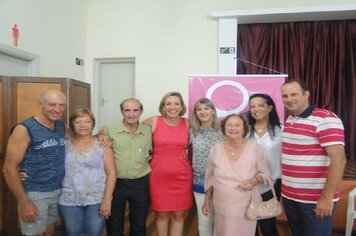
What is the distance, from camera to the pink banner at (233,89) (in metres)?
2.77

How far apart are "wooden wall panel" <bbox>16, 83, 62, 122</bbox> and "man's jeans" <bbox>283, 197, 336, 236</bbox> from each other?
2.19 metres

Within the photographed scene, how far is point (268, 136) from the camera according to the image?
1.91 meters

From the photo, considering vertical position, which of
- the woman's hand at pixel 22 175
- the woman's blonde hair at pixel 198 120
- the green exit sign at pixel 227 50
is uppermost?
the green exit sign at pixel 227 50

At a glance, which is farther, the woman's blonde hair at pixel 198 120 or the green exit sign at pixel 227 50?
the green exit sign at pixel 227 50

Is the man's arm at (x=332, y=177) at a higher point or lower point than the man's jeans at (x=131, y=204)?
higher

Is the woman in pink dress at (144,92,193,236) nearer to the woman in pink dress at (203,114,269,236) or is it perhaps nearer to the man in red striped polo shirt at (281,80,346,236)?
the woman in pink dress at (203,114,269,236)

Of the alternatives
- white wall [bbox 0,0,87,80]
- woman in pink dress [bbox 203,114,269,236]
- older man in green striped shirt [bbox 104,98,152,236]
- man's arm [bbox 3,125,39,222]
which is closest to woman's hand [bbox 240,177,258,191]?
woman in pink dress [bbox 203,114,269,236]

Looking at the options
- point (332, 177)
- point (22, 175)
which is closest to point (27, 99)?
point (22, 175)

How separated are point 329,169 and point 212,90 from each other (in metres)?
1.54

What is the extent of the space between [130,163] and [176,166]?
12.8 inches

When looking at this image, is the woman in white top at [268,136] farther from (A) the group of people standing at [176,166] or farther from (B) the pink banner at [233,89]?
(B) the pink banner at [233,89]

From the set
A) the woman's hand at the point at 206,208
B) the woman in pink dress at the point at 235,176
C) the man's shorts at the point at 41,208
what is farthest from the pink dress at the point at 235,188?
the man's shorts at the point at 41,208

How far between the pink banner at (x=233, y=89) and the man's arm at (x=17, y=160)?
5.15 ft

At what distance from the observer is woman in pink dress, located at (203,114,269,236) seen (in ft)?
5.49
